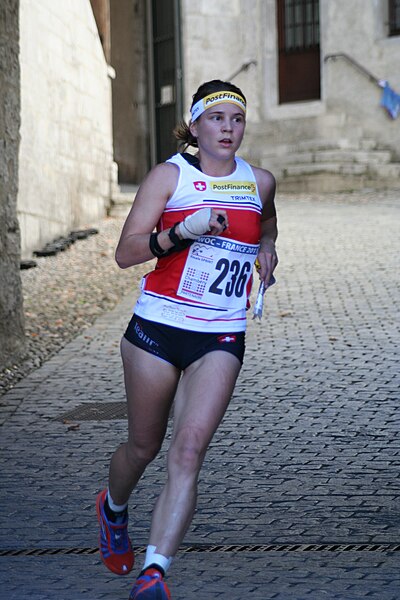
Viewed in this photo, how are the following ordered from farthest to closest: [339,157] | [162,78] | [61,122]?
[162,78], [339,157], [61,122]

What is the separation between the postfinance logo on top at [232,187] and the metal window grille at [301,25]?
21351 mm

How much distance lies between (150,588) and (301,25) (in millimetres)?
22751

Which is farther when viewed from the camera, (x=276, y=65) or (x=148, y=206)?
(x=276, y=65)

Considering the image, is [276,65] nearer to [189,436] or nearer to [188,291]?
[188,291]

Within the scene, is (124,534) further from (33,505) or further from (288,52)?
(288,52)

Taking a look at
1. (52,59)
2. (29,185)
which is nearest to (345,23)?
(52,59)

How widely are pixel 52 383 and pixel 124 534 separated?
14.1 ft

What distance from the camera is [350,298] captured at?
12258mm

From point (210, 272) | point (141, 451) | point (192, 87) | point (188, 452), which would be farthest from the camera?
point (192, 87)

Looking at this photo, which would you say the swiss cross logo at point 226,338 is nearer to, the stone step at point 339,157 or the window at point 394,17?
the stone step at point 339,157

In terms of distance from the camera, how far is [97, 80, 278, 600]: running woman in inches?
178

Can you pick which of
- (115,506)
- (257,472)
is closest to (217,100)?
(115,506)

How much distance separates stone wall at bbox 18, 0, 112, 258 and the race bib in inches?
420

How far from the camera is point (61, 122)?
1728cm
